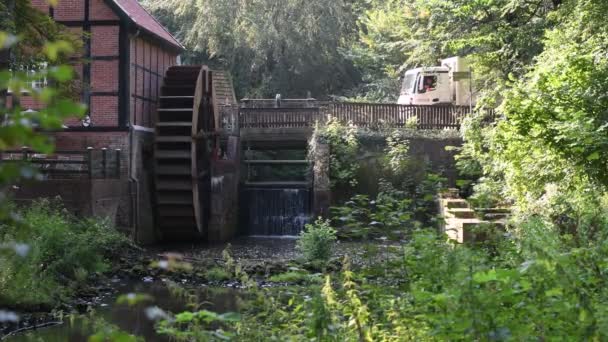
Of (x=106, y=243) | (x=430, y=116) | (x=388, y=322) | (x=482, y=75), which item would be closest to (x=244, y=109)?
(x=430, y=116)

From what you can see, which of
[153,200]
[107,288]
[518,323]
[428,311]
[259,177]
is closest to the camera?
[518,323]

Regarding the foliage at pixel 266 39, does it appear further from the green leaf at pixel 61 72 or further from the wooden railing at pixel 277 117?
the green leaf at pixel 61 72

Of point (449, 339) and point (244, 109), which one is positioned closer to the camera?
point (449, 339)

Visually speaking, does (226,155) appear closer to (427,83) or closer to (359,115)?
(359,115)

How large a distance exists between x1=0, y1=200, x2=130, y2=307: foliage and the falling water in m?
6.88

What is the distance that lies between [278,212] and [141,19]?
6325 mm

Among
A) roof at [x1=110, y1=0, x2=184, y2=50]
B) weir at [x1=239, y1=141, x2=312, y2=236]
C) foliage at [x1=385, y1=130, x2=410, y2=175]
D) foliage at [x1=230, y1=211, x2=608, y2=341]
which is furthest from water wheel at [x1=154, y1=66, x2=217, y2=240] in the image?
foliage at [x1=230, y1=211, x2=608, y2=341]

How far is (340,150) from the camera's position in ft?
69.2

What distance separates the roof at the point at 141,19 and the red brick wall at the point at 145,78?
11.9 inches

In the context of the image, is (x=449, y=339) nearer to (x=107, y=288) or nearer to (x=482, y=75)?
(x=107, y=288)

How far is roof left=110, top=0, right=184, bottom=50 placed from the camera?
59.9ft

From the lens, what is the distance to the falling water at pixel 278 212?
22.1 metres

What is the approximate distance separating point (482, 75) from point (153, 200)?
833 centimetres

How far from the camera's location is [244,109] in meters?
22.8
